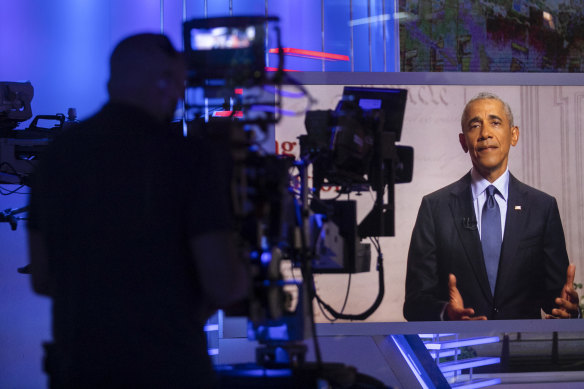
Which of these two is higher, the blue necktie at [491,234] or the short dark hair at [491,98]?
the short dark hair at [491,98]

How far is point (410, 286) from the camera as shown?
386 centimetres

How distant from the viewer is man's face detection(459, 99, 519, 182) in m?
3.92

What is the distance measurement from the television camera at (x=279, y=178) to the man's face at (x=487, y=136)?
1293 mm

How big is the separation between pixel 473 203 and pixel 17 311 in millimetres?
2975

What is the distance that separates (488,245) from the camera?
3.87m

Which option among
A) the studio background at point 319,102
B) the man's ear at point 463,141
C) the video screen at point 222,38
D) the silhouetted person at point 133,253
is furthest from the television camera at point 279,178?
the man's ear at point 463,141

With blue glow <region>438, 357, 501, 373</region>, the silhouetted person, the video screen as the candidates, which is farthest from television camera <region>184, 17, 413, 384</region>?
blue glow <region>438, 357, 501, 373</region>

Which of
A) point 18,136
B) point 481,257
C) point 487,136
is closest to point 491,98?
point 487,136

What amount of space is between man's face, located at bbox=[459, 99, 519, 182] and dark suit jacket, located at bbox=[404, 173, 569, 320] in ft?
0.36

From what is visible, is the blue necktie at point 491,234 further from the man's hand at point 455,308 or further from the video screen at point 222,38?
the video screen at point 222,38

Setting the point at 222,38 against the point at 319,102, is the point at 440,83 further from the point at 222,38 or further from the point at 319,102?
the point at 222,38

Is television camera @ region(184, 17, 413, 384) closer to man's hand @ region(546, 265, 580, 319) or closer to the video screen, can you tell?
the video screen

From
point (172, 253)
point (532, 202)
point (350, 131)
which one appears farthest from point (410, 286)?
point (172, 253)

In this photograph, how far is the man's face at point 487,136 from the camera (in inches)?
154
